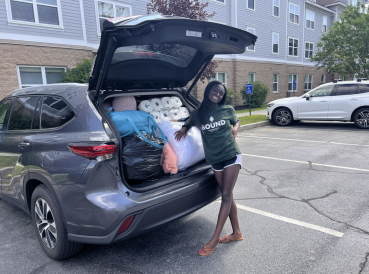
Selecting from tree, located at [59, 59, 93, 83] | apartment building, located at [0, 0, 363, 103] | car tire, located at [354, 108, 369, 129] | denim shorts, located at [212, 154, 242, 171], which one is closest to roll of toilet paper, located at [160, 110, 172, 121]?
denim shorts, located at [212, 154, 242, 171]

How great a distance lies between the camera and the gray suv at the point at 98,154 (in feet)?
7.74

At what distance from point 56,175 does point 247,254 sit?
1977mm

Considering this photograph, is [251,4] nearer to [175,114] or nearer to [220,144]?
[175,114]

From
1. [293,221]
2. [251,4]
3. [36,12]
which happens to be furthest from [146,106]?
[251,4]

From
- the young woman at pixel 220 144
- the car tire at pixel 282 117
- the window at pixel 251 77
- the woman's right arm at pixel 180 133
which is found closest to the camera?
the young woman at pixel 220 144

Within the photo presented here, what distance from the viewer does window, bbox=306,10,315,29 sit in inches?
1030

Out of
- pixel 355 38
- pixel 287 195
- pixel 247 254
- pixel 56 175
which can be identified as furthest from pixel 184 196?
pixel 355 38

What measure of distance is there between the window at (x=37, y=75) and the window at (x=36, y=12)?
172cm

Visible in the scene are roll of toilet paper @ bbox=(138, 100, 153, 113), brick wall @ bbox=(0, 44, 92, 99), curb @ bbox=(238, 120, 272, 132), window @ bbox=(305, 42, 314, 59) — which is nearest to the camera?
roll of toilet paper @ bbox=(138, 100, 153, 113)

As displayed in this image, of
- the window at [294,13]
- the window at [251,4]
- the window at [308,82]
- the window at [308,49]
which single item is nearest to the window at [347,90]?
the window at [251,4]

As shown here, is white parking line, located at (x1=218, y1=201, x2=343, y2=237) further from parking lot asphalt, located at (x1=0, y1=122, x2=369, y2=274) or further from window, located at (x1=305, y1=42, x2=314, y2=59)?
window, located at (x1=305, y1=42, x2=314, y2=59)

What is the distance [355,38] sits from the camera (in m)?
16.3

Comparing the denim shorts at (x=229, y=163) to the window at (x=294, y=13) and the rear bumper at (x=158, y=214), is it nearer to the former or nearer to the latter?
the rear bumper at (x=158, y=214)

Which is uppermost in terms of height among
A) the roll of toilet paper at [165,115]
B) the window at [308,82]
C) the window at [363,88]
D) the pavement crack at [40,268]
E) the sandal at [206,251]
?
the window at [308,82]
